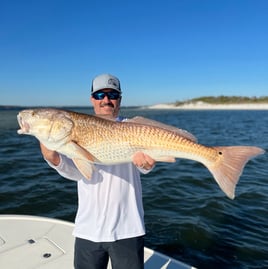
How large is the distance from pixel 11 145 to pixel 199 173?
42.0 feet

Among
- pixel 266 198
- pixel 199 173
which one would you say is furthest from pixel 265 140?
pixel 266 198

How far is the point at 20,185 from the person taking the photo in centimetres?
1085

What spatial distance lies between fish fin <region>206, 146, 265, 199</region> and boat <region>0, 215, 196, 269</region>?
2085 mm

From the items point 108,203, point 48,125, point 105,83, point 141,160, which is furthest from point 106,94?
point 108,203

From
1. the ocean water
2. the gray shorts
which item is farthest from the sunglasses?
the ocean water

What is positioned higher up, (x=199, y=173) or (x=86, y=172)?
(x=86, y=172)

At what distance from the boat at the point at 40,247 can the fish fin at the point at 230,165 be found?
208cm

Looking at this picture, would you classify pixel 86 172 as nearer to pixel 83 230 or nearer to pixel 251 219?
pixel 83 230

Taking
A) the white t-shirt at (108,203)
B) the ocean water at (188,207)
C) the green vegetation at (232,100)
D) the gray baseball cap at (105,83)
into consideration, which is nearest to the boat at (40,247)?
the white t-shirt at (108,203)

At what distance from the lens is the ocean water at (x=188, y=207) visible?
21.4ft

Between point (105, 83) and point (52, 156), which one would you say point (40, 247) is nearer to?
point (52, 156)

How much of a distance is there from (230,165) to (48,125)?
6.07ft

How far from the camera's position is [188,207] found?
28.6 feet

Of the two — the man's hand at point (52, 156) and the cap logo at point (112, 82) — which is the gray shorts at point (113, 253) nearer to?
the man's hand at point (52, 156)
